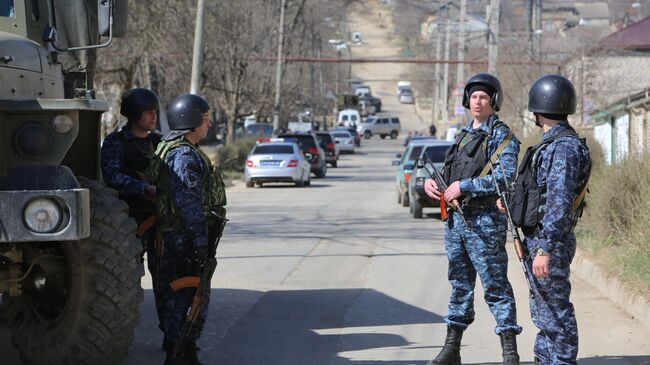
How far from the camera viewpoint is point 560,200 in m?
6.57

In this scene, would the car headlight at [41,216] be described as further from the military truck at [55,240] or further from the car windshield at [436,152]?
Answer: the car windshield at [436,152]

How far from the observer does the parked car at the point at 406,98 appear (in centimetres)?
13012

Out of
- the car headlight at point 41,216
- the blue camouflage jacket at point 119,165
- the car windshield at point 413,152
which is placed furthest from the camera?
the car windshield at point 413,152

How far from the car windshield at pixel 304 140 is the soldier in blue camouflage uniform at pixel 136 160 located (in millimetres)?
30043

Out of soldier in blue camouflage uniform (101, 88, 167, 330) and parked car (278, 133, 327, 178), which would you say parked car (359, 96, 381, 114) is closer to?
parked car (278, 133, 327, 178)

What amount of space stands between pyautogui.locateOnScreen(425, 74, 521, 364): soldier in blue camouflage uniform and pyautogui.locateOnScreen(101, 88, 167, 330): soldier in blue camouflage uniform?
216cm

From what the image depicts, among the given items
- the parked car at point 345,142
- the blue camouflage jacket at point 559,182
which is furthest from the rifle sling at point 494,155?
the parked car at point 345,142

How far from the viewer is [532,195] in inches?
269

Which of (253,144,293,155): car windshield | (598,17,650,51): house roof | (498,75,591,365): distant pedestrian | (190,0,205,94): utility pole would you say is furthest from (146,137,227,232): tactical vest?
(598,17,650,51): house roof

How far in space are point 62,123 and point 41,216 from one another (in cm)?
77

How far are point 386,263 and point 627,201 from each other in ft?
10.1

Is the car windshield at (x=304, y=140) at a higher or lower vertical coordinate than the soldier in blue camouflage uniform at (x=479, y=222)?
lower

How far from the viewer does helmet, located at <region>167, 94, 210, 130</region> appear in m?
7.78

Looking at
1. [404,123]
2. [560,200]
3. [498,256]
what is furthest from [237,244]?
[404,123]
